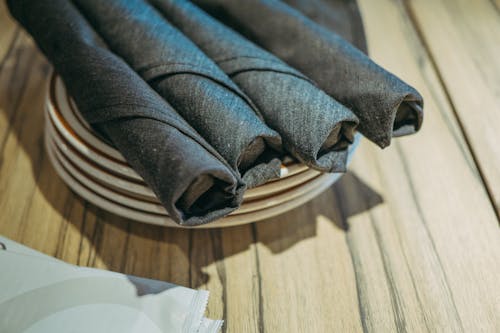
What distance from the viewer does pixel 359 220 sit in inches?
24.5

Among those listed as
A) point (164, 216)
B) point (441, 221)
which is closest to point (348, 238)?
point (441, 221)

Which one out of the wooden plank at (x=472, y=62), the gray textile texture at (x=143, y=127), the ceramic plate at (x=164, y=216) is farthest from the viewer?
the wooden plank at (x=472, y=62)

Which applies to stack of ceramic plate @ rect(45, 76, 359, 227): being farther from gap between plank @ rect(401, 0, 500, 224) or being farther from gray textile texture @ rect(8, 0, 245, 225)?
gap between plank @ rect(401, 0, 500, 224)

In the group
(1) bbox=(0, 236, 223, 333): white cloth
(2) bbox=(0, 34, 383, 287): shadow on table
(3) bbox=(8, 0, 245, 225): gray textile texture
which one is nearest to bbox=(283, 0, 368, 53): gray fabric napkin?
(2) bbox=(0, 34, 383, 287): shadow on table

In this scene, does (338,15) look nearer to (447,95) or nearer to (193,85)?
(447,95)

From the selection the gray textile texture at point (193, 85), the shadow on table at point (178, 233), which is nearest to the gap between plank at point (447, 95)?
the shadow on table at point (178, 233)

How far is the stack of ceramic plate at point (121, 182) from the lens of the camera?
0.53 m

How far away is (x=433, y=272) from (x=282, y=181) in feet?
0.68

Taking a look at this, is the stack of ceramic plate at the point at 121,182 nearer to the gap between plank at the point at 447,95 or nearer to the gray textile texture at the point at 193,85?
the gray textile texture at the point at 193,85

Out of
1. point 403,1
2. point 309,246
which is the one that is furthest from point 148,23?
point 403,1

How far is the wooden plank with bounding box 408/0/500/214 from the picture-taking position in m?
0.70

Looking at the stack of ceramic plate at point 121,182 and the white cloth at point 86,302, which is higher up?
the stack of ceramic plate at point 121,182

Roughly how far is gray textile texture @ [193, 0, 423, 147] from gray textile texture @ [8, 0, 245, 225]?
18cm

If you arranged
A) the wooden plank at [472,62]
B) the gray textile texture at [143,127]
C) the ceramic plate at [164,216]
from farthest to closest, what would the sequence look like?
the wooden plank at [472,62]
the ceramic plate at [164,216]
the gray textile texture at [143,127]
